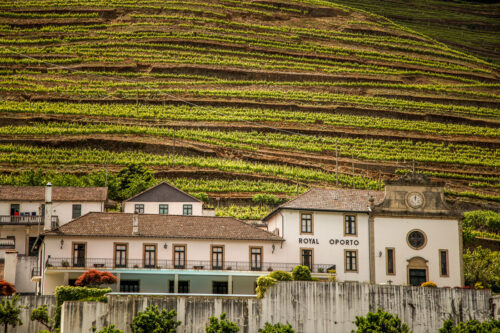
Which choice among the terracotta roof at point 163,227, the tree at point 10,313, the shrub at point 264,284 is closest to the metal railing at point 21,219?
the terracotta roof at point 163,227

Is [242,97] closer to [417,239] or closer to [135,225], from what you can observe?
[417,239]

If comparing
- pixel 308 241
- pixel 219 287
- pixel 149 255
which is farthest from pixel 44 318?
pixel 308 241

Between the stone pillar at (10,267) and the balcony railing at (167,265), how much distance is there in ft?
11.7

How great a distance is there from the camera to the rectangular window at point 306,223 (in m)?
52.0

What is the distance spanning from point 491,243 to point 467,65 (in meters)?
65.7

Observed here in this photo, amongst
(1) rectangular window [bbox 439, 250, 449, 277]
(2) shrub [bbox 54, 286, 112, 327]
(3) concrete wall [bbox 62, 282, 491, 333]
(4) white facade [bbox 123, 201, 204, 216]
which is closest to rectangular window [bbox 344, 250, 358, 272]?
(1) rectangular window [bbox 439, 250, 449, 277]

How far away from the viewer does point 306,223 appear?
5216cm

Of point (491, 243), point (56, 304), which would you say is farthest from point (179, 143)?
point (56, 304)

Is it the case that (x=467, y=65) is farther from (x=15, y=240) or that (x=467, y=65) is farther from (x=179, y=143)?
(x=15, y=240)

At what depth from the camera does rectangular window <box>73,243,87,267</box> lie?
1886 inches

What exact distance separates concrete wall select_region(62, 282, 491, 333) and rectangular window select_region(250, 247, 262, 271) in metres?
7.89

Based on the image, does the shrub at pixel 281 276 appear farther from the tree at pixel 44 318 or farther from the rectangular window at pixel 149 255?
the tree at pixel 44 318

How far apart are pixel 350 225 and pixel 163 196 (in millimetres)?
16337

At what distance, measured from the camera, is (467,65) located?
434ft
